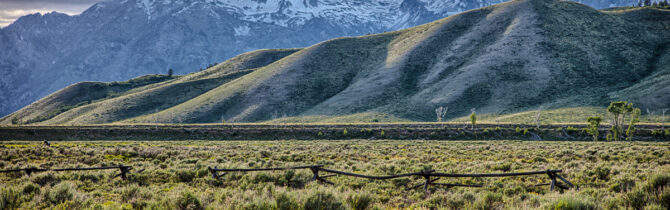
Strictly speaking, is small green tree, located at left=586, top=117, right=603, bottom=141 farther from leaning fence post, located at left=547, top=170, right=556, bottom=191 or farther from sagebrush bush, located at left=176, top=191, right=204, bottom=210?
sagebrush bush, located at left=176, top=191, right=204, bottom=210

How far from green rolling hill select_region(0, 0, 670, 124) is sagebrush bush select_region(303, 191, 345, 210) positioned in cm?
7694

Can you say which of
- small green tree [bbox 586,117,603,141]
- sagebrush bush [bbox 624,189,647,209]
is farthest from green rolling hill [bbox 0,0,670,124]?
sagebrush bush [bbox 624,189,647,209]

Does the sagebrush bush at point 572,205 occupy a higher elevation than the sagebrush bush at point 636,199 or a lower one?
higher

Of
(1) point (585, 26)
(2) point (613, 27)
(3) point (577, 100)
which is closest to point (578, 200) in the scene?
(3) point (577, 100)

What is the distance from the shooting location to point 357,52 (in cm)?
14075

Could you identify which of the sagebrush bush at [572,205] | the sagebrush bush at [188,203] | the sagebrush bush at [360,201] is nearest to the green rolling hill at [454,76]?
the sagebrush bush at [572,205]

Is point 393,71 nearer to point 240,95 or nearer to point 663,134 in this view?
point 240,95

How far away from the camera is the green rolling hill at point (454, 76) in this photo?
91.3 meters

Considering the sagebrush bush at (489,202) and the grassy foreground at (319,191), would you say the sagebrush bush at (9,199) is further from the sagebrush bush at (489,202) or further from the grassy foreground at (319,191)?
the sagebrush bush at (489,202)

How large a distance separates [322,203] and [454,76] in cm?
10264

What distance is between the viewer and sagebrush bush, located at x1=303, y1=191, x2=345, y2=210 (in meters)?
9.08

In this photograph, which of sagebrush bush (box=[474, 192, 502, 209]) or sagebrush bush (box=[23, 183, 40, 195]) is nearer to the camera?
sagebrush bush (box=[474, 192, 502, 209])

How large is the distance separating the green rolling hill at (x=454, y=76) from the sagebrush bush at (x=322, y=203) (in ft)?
252

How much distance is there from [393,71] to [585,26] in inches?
2401
